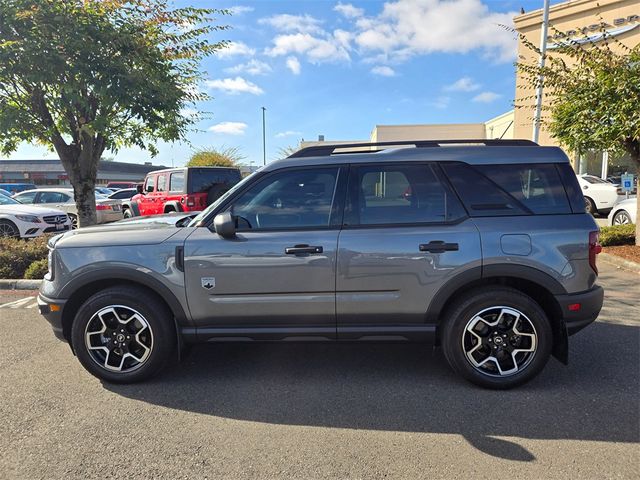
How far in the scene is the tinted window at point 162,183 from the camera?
11.7m

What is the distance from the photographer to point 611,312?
504 centimetres

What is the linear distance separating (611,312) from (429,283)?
3.31 meters

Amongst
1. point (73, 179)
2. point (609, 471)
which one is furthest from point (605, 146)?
point (73, 179)

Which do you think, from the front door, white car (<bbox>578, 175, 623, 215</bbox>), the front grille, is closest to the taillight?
the front door

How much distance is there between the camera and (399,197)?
3.34 m

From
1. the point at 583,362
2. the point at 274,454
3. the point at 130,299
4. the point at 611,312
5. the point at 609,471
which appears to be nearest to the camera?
the point at 609,471

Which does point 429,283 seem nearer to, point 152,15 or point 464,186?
point 464,186

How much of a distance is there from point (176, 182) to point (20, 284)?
5236 millimetres

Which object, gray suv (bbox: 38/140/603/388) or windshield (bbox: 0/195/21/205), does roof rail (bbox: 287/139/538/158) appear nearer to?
gray suv (bbox: 38/140/603/388)

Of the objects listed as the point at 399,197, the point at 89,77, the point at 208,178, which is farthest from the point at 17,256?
the point at 399,197

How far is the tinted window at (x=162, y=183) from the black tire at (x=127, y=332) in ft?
28.8

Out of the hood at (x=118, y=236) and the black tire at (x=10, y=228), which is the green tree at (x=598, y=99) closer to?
the hood at (x=118, y=236)

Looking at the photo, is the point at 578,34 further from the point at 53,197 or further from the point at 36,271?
the point at 53,197

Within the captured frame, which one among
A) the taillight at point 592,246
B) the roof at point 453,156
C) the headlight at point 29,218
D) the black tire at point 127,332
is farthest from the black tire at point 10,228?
the taillight at point 592,246
